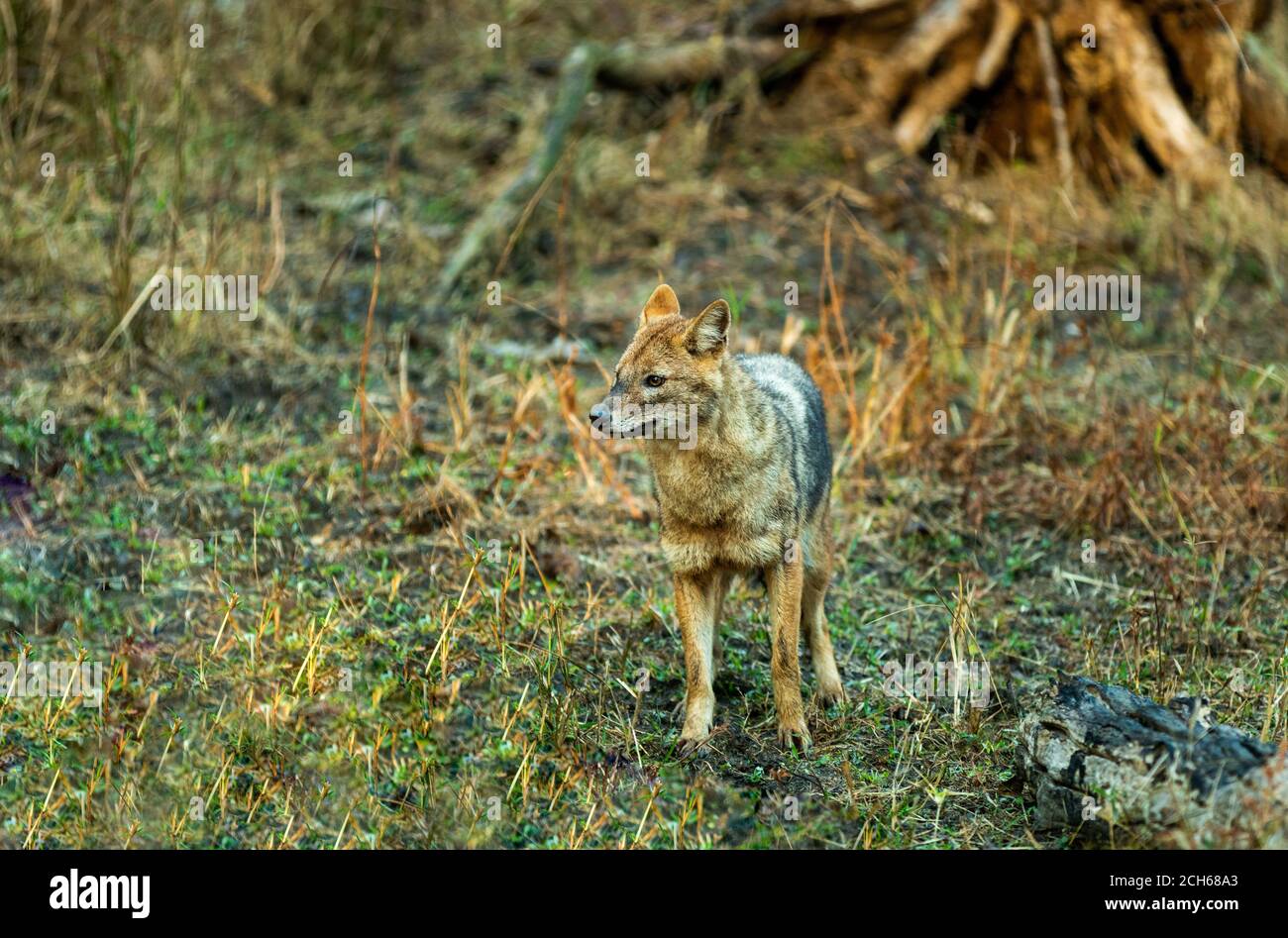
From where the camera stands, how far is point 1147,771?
4555mm

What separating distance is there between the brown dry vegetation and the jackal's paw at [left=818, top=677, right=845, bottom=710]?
144 mm

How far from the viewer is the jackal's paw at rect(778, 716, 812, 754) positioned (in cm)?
551

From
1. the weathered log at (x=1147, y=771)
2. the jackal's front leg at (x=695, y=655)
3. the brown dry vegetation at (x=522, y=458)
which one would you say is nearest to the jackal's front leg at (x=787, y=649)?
the brown dry vegetation at (x=522, y=458)

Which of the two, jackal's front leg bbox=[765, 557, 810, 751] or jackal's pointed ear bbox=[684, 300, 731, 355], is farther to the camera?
jackal's front leg bbox=[765, 557, 810, 751]

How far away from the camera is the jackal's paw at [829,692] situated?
5926 millimetres

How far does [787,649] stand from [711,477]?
0.73 metres

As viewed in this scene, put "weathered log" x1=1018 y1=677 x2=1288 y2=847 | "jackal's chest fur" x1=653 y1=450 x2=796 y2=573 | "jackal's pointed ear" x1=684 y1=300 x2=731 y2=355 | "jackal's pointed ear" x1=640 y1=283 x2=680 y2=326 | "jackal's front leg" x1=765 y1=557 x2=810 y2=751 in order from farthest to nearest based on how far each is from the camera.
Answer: "jackal's pointed ear" x1=640 y1=283 x2=680 y2=326 < "jackal's front leg" x1=765 y1=557 x2=810 y2=751 < "jackal's chest fur" x1=653 y1=450 x2=796 y2=573 < "jackal's pointed ear" x1=684 y1=300 x2=731 y2=355 < "weathered log" x1=1018 y1=677 x2=1288 y2=847

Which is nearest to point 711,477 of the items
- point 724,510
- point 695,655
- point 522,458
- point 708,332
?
point 724,510

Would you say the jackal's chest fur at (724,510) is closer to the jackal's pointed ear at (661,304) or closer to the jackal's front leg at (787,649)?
the jackal's front leg at (787,649)

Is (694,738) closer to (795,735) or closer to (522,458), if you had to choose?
(795,735)

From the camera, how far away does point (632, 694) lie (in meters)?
5.75

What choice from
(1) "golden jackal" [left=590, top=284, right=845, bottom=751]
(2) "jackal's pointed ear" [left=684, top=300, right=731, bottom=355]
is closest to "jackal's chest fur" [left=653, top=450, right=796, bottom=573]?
(1) "golden jackal" [left=590, top=284, right=845, bottom=751]

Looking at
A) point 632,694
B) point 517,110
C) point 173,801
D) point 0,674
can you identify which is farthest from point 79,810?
point 517,110

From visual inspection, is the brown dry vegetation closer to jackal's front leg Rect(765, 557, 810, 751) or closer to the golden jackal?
jackal's front leg Rect(765, 557, 810, 751)
